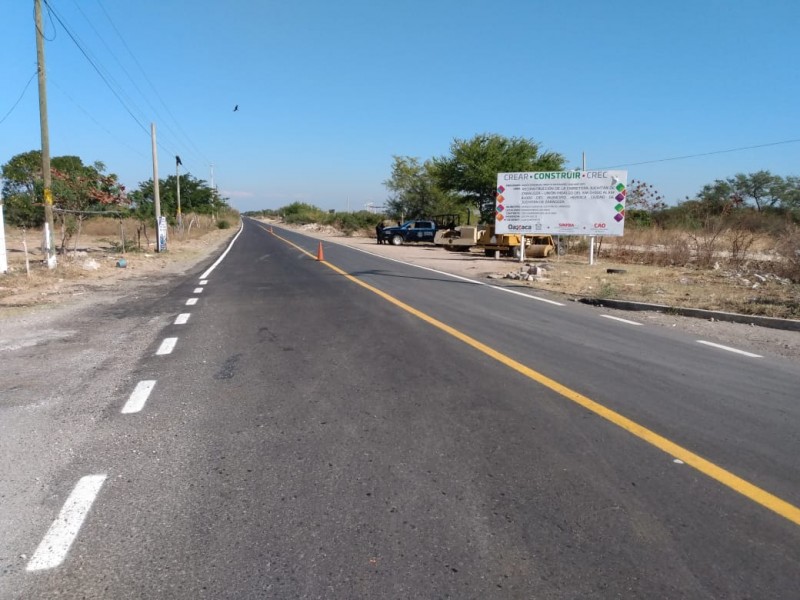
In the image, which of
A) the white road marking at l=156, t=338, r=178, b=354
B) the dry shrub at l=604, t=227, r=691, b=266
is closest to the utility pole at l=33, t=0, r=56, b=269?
the white road marking at l=156, t=338, r=178, b=354

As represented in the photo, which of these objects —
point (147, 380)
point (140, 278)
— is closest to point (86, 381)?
point (147, 380)

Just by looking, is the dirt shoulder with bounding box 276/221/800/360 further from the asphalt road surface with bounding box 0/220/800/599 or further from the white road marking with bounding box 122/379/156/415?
the white road marking with bounding box 122/379/156/415

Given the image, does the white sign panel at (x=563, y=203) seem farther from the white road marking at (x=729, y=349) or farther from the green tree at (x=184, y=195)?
the green tree at (x=184, y=195)

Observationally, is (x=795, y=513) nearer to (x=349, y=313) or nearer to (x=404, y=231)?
(x=349, y=313)

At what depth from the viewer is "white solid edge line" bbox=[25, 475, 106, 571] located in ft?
9.84

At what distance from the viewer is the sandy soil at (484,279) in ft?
31.6

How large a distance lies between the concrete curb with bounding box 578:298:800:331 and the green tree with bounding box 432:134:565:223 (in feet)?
96.9

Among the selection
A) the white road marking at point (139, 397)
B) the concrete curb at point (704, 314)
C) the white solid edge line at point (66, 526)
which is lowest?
the white solid edge line at point (66, 526)

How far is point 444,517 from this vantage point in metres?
3.44

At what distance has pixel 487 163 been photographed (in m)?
41.7

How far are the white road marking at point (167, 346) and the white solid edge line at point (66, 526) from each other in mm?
3854

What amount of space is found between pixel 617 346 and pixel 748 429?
3.41 metres

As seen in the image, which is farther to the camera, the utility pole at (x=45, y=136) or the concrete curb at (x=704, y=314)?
the utility pole at (x=45, y=136)

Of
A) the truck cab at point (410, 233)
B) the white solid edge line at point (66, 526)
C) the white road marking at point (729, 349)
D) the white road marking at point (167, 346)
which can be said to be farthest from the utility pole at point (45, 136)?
the truck cab at point (410, 233)
